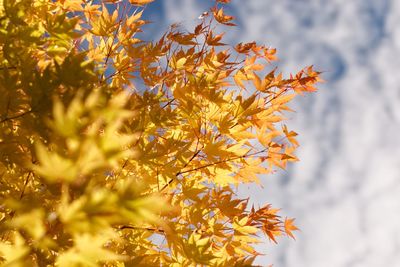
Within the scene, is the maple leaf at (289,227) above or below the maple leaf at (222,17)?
below

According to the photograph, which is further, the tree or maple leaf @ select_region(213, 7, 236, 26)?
maple leaf @ select_region(213, 7, 236, 26)

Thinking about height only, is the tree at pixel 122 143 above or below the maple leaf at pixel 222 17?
below

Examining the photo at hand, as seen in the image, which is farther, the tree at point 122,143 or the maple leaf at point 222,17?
the maple leaf at point 222,17

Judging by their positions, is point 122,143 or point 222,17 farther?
point 222,17

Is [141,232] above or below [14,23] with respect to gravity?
below

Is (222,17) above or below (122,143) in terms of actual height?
above

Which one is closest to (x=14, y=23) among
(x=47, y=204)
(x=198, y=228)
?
(x=47, y=204)

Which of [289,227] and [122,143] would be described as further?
[289,227]

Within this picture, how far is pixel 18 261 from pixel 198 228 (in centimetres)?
109

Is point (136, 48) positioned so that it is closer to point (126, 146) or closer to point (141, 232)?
point (126, 146)

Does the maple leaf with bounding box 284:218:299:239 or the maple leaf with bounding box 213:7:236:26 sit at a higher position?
the maple leaf with bounding box 213:7:236:26

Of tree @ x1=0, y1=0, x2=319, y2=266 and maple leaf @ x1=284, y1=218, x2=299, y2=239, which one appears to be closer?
tree @ x1=0, y1=0, x2=319, y2=266

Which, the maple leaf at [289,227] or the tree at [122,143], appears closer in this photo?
the tree at [122,143]

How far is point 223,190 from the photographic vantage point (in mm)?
1969
